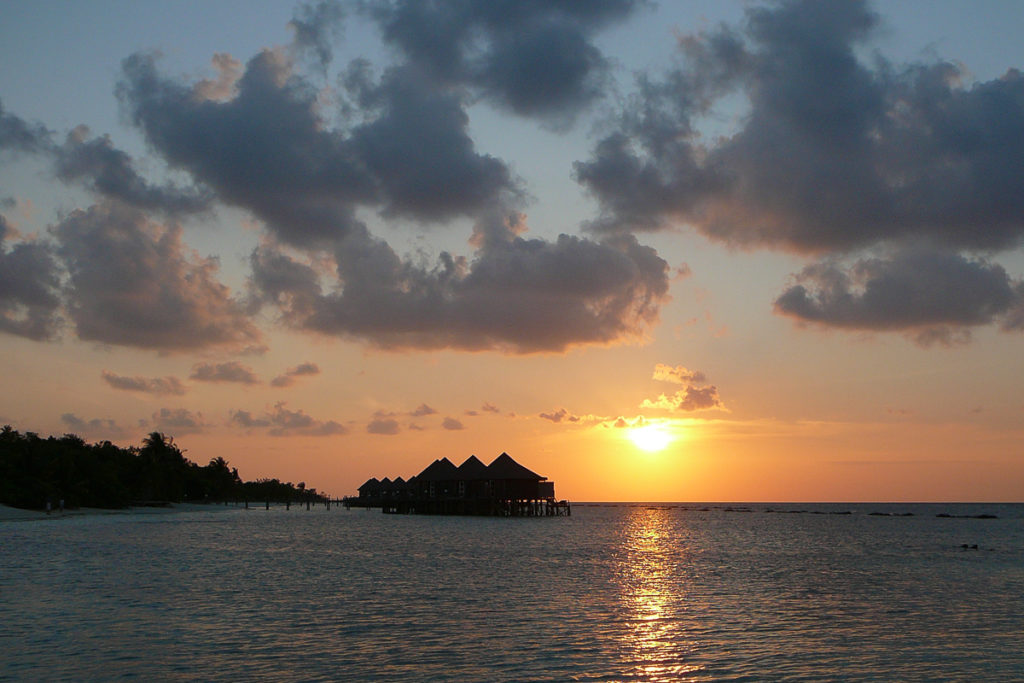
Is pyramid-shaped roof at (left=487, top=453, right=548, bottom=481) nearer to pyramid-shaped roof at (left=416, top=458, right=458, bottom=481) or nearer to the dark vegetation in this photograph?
pyramid-shaped roof at (left=416, top=458, right=458, bottom=481)

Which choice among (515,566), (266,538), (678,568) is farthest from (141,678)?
(266,538)

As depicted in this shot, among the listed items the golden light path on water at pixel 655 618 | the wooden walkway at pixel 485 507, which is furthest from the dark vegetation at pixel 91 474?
the golden light path on water at pixel 655 618

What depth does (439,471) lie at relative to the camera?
108 m

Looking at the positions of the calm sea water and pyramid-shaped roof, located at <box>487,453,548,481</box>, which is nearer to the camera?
the calm sea water

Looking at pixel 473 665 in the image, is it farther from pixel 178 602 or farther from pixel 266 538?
pixel 266 538

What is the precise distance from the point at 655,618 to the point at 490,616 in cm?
470

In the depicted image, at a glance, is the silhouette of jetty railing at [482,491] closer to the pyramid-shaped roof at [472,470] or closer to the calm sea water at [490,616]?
the pyramid-shaped roof at [472,470]

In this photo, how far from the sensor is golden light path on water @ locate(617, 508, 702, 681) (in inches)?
686

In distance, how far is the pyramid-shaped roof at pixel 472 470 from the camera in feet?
324

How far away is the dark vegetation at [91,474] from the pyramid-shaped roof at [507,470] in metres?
45.3

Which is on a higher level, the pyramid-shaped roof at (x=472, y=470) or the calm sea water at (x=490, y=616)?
the pyramid-shaped roof at (x=472, y=470)

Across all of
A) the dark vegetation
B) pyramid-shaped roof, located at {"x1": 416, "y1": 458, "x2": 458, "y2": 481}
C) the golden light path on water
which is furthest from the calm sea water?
pyramid-shaped roof, located at {"x1": 416, "y1": 458, "x2": 458, "y2": 481}

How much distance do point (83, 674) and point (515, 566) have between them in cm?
2612

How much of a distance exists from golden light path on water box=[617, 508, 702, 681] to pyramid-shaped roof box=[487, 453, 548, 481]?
4766 cm
